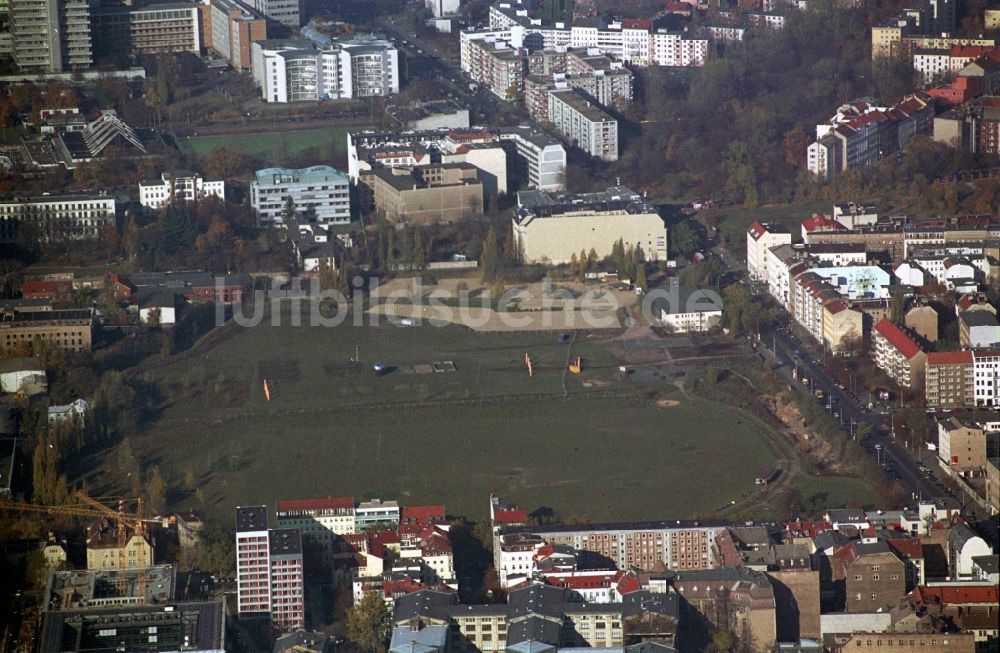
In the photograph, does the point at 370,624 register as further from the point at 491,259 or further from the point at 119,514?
the point at 491,259

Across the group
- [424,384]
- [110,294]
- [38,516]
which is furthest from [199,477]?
[110,294]

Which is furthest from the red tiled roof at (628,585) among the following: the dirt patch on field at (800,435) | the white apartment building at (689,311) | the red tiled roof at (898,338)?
the white apartment building at (689,311)

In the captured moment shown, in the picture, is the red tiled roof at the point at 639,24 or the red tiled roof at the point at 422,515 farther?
the red tiled roof at the point at 639,24

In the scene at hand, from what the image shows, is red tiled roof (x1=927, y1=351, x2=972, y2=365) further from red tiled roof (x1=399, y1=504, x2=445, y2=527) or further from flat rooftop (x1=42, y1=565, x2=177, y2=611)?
flat rooftop (x1=42, y1=565, x2=177, y2=611)

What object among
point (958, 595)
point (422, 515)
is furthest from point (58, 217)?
point (958, 595)

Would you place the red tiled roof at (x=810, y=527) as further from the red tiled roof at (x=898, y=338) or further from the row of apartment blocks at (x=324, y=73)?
the row of apartment blocks at (x=324, y=73)

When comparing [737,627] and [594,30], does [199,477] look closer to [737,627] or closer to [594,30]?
[737,627]
